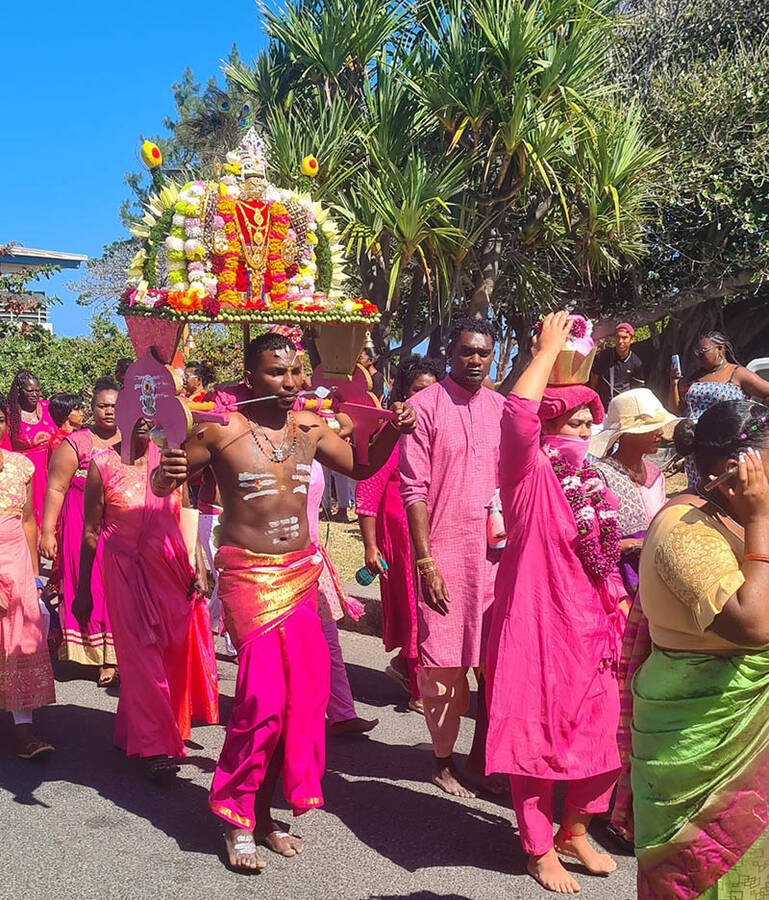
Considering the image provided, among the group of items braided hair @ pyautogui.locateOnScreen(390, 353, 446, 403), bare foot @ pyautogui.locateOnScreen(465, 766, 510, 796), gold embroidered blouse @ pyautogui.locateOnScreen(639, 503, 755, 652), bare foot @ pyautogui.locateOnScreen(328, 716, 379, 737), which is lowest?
bare foot @ pyautogui.locateOnScreen(465, 766, 510, 796)

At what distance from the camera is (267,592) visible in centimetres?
451

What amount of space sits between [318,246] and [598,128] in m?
10.7

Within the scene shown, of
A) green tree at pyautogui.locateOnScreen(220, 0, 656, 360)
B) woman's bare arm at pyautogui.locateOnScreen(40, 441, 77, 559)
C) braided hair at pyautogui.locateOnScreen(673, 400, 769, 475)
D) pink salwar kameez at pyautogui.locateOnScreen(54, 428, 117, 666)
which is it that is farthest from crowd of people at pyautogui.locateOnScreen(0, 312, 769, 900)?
green tree at pyautogui.locateOnScreen(220, 0, 656, 360)

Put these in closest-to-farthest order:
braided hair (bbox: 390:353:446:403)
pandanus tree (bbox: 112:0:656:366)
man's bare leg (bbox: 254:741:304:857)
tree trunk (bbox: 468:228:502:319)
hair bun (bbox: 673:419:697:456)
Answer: hair bun (bbox: 673:419:697:456), man's bare leg (bbox: 254:741:304:857), braided hair (bbox: 390:353:446:403), pandanus tree (bbox: 112:0:656:366), tree trunk (bbox: 468:228:502:319)

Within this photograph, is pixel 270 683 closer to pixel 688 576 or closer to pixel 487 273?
pixel 688 576

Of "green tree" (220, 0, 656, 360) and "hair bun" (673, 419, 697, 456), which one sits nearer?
"hair bun" (673, 419, 697, 456)

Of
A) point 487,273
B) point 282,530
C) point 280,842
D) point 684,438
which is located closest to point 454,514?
point 282,530

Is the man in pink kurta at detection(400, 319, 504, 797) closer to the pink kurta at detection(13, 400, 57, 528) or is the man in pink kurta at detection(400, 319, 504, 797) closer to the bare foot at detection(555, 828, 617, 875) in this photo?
the bare foot at detection(555, 828, 617, 875)

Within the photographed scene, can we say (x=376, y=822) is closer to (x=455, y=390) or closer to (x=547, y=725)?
(x=547, y=725)

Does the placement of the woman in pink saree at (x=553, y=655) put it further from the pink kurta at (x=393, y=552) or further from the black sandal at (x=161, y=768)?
the pink kurta at (x=393, y=552)

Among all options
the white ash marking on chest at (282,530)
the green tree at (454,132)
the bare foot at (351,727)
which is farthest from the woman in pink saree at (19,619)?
the green tree at (454,132)

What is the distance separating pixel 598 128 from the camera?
14641 millimetres

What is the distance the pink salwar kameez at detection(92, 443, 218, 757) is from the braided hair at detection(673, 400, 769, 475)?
3391mm

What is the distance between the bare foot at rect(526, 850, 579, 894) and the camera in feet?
13.2
